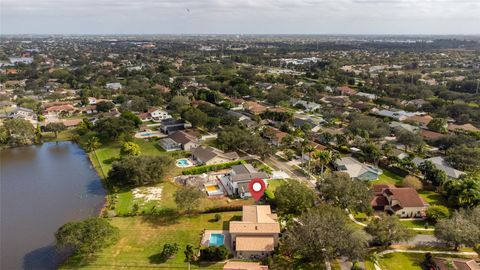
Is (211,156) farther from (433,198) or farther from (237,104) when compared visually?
(237,104)

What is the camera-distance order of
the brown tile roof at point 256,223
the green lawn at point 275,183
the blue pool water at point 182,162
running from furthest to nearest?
the blue pool water at point 182,162 → the green lawn at point 275,183 → the brown tile roof at point 256,223

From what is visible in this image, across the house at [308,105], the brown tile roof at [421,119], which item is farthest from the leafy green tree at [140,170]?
the brown tile roof at [421,119]

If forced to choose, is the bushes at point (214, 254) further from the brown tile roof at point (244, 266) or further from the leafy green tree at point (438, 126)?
the leafy green tree at point (438, 126)

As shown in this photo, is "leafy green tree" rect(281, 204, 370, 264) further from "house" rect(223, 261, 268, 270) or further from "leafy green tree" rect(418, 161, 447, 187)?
"leafy green tree" rect(418, 161, 447, 187)

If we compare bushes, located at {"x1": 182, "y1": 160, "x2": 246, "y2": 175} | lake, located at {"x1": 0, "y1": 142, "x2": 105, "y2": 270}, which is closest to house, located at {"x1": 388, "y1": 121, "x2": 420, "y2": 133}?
bushes, located at {"x1": 182, "y1": 160, "x2": 246, "y2": 175}

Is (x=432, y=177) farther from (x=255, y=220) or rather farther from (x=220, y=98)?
(x=220, y=98)

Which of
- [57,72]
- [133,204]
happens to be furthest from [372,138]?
[57,72]
